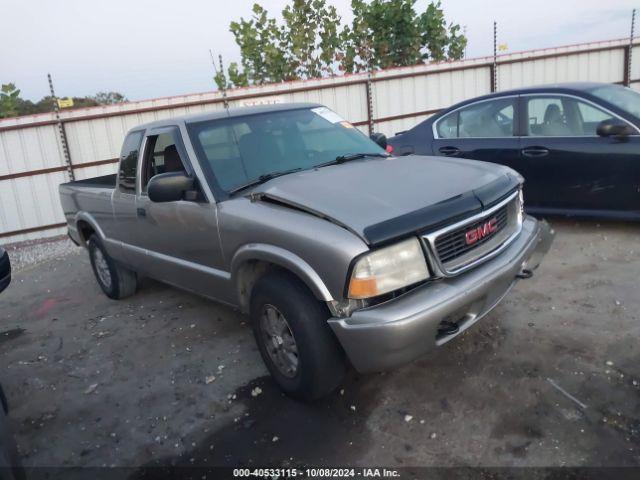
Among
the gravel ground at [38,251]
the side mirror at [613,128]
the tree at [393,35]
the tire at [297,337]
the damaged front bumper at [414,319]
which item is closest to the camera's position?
the damaged front bumper at [414,319]

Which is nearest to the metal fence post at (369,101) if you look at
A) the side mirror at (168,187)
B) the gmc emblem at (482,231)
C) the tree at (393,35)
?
the tree at (393,35)

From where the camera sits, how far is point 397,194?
2.81 meters

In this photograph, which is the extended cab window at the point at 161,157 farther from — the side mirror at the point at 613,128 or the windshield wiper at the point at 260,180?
the side mirror at the point at 613,128

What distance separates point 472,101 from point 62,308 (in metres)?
5.24

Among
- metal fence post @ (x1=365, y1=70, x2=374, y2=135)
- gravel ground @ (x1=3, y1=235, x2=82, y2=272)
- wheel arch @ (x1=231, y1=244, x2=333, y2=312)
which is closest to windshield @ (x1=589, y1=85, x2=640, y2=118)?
wheel arch @ (x1=231, y1=244, x2=333, y2=312)

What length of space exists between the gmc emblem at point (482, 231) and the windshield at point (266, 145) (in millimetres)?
1248

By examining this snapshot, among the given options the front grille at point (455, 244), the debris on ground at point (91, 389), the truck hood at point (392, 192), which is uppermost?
the truck hood at point (392, 192)

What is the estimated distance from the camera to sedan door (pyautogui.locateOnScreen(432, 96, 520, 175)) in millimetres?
5668

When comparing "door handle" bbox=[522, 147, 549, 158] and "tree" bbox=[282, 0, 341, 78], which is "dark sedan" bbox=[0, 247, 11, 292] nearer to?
"door handle" bbox=[522, 147, 549, 158]

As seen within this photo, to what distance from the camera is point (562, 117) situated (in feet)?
17.6

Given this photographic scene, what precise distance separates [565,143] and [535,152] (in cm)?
30

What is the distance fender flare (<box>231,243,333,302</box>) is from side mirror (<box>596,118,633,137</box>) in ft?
12.5

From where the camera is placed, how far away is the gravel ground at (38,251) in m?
8.08

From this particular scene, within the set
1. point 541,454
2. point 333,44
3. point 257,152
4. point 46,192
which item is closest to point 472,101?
point 257,152
